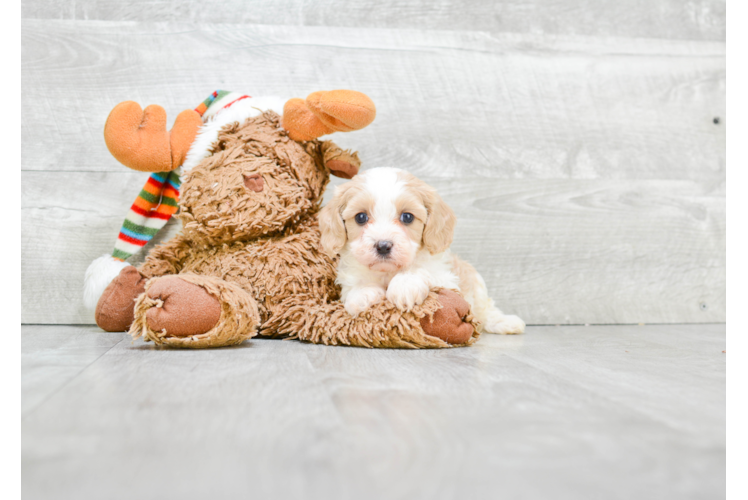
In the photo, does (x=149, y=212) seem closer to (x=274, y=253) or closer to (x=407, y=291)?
(x=274, y=253)

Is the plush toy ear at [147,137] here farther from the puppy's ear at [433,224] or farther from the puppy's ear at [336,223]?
the puppy's ear at [433,224]

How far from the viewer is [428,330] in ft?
3.54

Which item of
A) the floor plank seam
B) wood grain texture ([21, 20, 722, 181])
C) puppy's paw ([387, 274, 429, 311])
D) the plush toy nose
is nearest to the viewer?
the floor plank seam

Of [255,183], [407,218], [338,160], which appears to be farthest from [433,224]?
[255,183]

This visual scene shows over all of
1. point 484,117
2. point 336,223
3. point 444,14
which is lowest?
point 336,223

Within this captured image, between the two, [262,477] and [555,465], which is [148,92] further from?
[555,465]

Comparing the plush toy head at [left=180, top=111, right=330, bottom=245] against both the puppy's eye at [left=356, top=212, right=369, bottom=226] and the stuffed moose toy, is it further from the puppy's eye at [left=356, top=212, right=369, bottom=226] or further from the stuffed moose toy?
the puppy's eye at [left=356, top=212, right=369, bottom=226]

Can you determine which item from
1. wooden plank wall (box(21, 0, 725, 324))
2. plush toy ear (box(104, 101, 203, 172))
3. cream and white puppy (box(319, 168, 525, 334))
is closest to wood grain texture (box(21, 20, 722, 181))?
wooden plank wall (box(21, 0, 725, 324))

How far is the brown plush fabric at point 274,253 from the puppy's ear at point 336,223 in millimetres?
83

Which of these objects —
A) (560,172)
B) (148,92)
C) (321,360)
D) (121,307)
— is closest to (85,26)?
(148,92)

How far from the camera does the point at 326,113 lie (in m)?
1.11

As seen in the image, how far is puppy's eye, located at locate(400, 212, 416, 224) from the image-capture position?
3.64 ft

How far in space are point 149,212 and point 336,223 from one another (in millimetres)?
537

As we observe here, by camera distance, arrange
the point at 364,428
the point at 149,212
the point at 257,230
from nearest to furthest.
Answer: the point at 364,428
the point at 257,230
the point at 149,212
